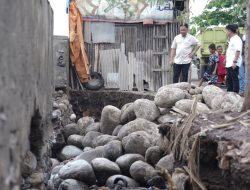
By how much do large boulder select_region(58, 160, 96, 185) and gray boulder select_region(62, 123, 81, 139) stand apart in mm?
3419

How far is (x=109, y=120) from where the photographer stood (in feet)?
31.8

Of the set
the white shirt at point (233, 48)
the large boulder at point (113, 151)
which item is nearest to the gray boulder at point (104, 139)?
the large boulder at point (113, 151)

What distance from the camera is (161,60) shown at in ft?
46.2

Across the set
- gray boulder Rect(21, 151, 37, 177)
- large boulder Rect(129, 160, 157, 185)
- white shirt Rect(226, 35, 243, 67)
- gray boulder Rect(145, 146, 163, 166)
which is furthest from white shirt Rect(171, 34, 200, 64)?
gray boulder Rect(21, 151, 37, 177)

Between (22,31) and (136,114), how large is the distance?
6.24 meters

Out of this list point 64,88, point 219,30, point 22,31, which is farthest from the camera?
point 219,30

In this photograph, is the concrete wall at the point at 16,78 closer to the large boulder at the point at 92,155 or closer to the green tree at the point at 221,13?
the large boulder at the point at 92,155

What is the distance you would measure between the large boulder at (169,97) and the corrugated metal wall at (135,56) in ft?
18.2

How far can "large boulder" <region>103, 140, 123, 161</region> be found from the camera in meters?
7.69

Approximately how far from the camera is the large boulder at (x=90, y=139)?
9391 millimetres

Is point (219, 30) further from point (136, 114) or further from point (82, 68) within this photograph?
point (136, 114)

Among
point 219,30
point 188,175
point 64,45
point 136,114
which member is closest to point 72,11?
point 64,45

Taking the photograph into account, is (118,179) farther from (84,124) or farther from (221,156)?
(84,124)

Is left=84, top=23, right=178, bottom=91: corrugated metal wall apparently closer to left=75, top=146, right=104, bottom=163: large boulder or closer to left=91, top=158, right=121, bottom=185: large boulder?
left=75, top=146, right=104, bottom=163: large boulder
